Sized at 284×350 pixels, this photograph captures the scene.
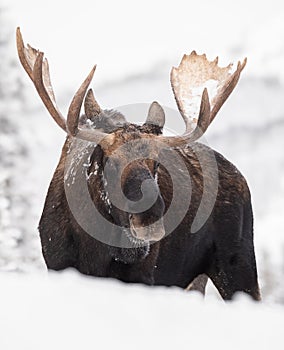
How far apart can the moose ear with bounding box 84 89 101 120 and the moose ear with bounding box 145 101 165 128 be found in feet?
1.55

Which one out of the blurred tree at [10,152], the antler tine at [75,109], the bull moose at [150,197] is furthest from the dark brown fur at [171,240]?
the blurred tree at [10,152]

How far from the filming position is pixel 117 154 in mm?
6109

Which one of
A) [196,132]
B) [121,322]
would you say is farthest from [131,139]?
[121,322]

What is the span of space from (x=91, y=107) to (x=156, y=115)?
57cm

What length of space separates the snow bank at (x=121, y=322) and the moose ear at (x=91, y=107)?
5.50 m

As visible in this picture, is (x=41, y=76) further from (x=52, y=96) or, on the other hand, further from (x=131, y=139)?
(x=131, y=139)

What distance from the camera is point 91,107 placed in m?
6.86

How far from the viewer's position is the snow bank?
3.99ft

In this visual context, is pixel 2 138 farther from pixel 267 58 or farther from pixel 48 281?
pixel 267 58

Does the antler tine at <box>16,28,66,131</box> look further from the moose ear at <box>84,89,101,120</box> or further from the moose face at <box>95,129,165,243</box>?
the moose face at <box>95,129,165,243</box>

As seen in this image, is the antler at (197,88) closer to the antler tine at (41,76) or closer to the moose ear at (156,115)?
the moose ear at (156,115)

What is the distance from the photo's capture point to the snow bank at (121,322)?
3.99 ft

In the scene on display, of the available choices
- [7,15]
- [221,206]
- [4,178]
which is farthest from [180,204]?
[7,15]

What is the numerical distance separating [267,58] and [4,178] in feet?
451
